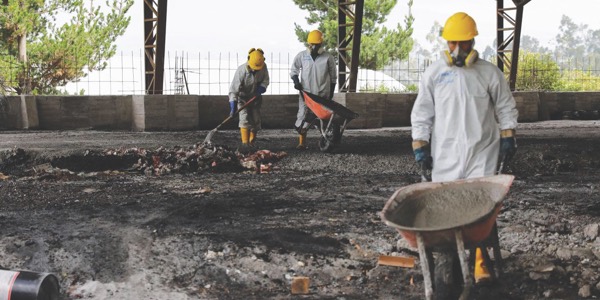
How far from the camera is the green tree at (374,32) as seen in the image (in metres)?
27.8

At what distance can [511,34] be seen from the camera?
891 inches

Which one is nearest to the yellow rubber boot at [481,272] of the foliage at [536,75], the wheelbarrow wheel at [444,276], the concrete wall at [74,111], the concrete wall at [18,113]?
the wheelbarrow wheel at [444,276]

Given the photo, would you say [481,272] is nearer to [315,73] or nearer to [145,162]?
[145,162]

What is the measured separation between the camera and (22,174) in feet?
30.9

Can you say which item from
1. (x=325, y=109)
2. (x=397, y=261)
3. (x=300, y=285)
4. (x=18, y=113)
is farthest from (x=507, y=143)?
(x=18, y=113)

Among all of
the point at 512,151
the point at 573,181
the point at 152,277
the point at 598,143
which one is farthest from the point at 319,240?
the point at 598,143

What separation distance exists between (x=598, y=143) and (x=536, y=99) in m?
8.52

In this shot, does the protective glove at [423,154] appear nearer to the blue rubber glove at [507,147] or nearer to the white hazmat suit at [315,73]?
the blue rubber glove at [507,147]

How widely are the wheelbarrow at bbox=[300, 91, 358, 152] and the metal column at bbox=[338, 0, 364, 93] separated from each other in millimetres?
7575

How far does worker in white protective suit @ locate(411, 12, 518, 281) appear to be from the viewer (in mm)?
4543

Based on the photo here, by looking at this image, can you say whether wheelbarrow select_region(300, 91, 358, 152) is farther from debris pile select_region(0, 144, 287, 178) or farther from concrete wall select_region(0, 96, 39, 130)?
concrete wall select_region(0, 96, 39, 130)

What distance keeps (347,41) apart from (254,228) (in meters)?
13.7

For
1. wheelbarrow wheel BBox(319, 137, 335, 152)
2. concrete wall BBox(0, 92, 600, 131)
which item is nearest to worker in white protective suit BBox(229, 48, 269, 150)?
wheelbarrow wheel BBox(319, 137, 335, 152)

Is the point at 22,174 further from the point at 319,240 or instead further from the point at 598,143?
the point at 598,143
